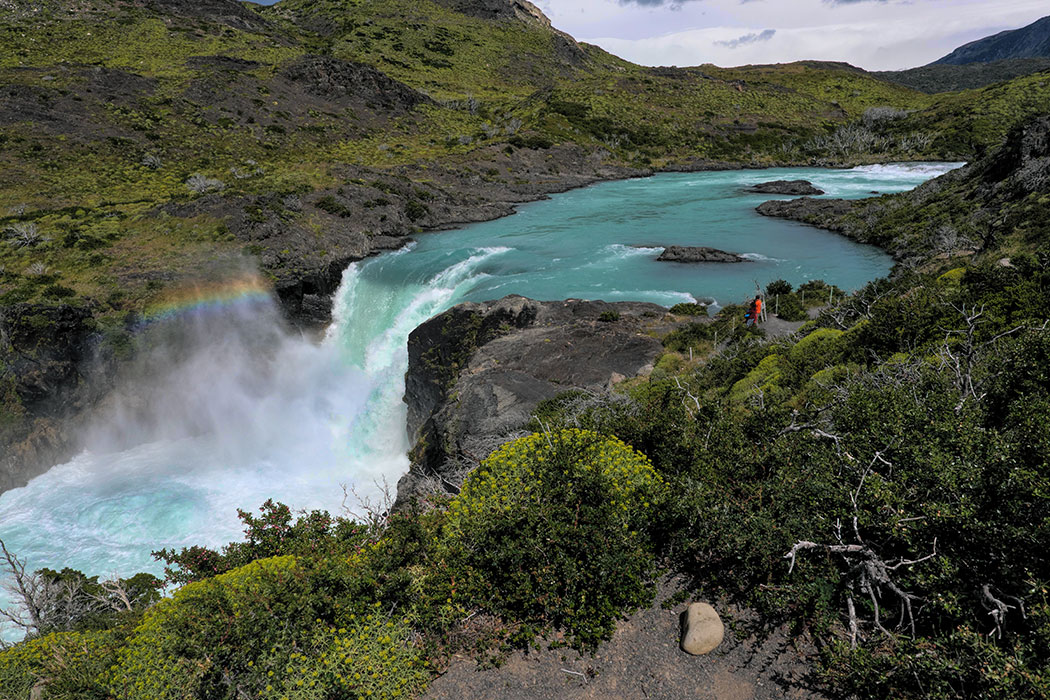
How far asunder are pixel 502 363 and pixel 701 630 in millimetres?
14621

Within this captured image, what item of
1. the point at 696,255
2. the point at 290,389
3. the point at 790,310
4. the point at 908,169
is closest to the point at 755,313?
the point at 790,310

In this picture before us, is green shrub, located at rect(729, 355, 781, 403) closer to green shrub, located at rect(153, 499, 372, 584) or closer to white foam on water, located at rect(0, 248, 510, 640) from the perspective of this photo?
green shrub, located at rect(153, 499, 372, 584)

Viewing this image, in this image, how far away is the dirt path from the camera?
622 cm

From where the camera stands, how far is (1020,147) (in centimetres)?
3144

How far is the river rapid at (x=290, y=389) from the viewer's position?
21.9 m

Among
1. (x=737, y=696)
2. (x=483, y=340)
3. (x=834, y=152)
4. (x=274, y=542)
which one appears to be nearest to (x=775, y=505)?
(x=737, y=696)

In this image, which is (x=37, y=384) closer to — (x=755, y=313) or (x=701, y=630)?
(x=701, y=630)

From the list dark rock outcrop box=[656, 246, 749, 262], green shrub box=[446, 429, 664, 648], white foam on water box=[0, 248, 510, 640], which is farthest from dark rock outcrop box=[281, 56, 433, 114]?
green shrub box=[446, 429, 664, 648]

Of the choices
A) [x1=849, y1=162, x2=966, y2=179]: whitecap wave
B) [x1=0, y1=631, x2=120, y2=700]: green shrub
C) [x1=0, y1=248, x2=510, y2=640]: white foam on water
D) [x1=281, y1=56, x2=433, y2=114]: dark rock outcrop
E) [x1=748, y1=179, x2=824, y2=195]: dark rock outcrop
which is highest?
[x1=281, y1=56, x2=433, y2=114]: dark rock outcrop

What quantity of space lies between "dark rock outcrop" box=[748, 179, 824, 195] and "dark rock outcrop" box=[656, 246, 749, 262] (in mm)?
29445

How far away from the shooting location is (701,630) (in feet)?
22.5

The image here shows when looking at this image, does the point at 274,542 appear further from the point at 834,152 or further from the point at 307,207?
the point at 834,152

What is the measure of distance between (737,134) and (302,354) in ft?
308

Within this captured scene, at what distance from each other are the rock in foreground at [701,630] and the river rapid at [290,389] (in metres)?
10.1
